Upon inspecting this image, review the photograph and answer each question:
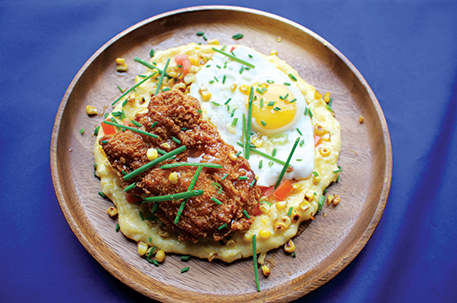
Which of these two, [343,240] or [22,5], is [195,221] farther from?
[22,5]

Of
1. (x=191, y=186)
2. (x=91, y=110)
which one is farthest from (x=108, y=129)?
(x=191, y=186)

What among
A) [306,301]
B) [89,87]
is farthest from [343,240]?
[89,87]

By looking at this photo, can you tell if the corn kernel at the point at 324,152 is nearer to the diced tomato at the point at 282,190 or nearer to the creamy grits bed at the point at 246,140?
the creamy grits bed at the point at 246,140

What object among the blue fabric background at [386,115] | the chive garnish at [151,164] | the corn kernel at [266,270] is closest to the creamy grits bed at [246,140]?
the chive garnish at [151,164]

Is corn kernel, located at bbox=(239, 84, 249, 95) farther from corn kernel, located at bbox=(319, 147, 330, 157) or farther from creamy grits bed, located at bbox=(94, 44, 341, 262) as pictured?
corn kernel, located at bbox=(319, 147, 330, 157)

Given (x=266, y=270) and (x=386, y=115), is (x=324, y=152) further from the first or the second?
(x=266, y=270)

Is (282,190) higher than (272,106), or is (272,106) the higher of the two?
(272,106)
